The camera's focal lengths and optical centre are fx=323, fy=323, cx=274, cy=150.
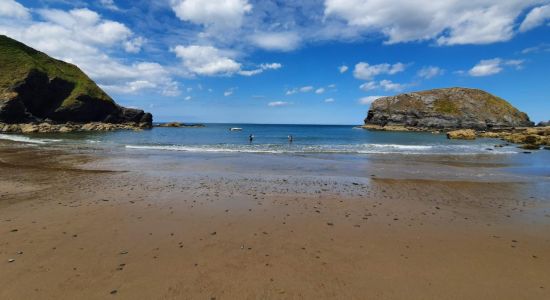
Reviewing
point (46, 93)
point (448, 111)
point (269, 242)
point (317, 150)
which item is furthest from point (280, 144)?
point (448, 111)

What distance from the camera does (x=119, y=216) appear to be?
924 cm

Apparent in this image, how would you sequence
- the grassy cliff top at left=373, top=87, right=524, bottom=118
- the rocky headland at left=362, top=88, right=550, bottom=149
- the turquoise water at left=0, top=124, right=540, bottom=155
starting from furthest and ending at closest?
1. the grassy cliff top at left=373, top=87, right=524, bottom=118
2. the rocky headland at left=362, top=88, right=550, bottom=149
3. the turquoise water at left=0, top=124, right=540, bottom=155

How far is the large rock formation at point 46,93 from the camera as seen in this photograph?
8019 cm

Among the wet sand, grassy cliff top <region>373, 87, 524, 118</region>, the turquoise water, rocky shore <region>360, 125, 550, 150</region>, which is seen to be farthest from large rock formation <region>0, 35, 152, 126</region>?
grassy cliff top <region>373, 87, 524, 118</region>

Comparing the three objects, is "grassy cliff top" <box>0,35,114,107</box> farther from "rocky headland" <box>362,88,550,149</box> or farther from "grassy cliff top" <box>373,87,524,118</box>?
"grassy cliff top" <box>373,87,524,118</box>

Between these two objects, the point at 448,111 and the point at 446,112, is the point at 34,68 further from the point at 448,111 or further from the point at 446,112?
the point at 448,111

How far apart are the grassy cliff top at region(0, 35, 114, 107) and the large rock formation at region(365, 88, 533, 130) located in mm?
104280

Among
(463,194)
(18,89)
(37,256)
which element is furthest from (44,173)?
(18,89)

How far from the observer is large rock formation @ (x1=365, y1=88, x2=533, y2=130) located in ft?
389

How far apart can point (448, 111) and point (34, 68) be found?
13677 centimetres

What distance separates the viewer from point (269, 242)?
736 cm

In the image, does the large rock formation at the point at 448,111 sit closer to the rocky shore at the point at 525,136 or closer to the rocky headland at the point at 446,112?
the rocky headland at the point at 446,112

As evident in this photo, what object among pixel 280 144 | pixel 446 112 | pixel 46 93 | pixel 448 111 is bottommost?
pixel 280 144

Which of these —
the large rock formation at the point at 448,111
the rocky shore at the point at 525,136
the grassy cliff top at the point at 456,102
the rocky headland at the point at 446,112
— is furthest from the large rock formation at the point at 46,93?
the grassy cliff top at the point at 456,102
